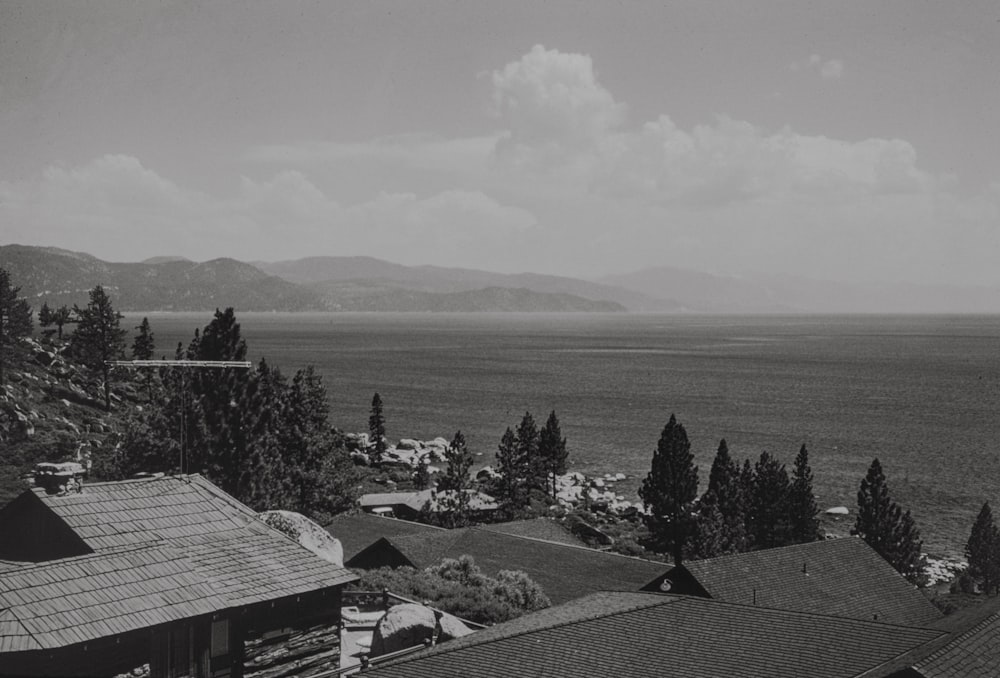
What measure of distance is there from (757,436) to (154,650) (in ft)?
324

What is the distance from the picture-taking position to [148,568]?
58.6ft

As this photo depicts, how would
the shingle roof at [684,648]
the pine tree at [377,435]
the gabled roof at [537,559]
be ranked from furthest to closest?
the pine tree at [377,435], the gabled roof at [537,559], the shingle roof at [684,648]

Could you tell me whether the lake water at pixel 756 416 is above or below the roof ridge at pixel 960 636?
below

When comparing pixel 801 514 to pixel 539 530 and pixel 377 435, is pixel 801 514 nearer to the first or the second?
pixel 539 530

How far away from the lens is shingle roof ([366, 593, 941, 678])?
1416cm

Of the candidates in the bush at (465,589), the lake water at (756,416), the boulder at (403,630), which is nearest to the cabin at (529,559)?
the bush at (465,589)

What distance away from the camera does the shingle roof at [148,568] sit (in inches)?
613

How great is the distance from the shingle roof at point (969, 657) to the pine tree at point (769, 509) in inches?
1738

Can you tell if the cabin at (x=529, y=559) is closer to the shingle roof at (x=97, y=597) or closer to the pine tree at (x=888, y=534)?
the pine tree at (x=888, y=534)

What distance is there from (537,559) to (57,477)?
1203 inches

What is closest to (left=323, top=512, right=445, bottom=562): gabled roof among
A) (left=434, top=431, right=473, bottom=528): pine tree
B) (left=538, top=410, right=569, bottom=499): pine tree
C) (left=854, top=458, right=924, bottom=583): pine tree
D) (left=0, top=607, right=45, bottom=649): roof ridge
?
(left=434, top=431, right=473, bottom=528): pine tree

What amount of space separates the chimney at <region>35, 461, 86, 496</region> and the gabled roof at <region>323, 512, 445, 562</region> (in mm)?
30326

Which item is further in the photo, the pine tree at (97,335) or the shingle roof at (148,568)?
→ the pine tree at (97,335)

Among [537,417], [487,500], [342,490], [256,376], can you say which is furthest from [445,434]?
[256,376]
